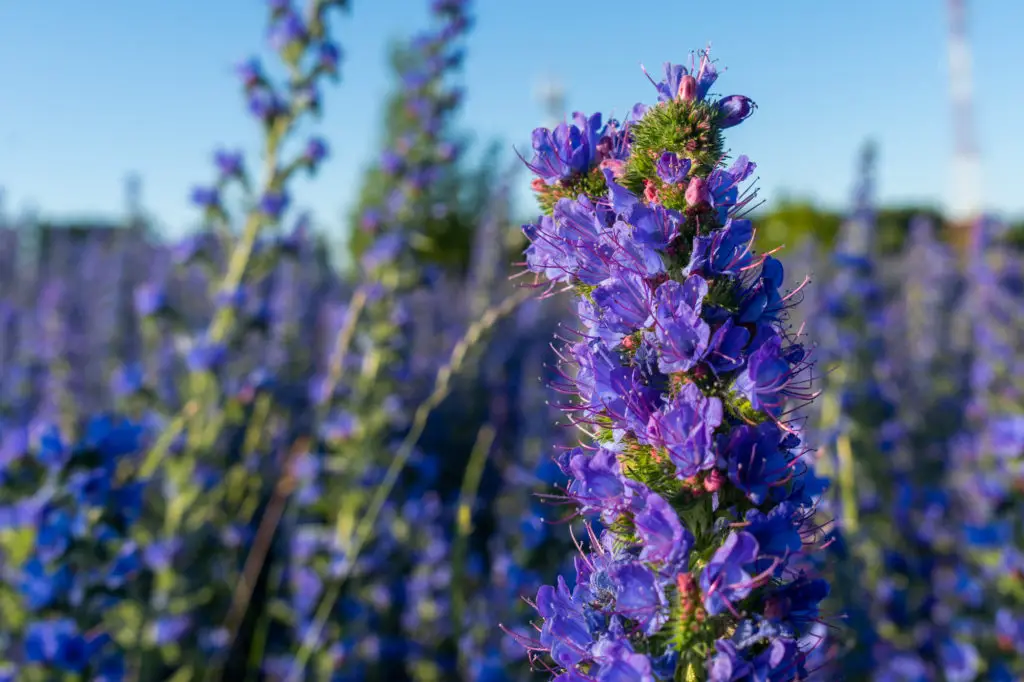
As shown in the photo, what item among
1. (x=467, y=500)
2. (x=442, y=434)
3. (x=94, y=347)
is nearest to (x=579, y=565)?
(x=467, y=500)

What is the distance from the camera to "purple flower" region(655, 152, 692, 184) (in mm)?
1178

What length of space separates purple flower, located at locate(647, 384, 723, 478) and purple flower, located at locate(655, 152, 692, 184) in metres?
0.28

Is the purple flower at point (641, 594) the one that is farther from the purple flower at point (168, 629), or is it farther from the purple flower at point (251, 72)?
the purple flower at point (251, 72)

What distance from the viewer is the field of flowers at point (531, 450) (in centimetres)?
116

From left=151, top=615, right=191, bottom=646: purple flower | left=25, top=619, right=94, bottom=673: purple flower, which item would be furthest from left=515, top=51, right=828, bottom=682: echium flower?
left=151, top=615, right=191, bottom=646: purple flower

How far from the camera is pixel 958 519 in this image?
5566mm

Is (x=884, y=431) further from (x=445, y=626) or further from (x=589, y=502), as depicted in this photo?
(x=589, y=502)

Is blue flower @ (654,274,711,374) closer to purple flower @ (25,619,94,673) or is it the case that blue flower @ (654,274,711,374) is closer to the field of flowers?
the field of flowers

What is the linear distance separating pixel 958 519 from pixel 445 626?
3.43m

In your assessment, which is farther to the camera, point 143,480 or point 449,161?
point 449,161

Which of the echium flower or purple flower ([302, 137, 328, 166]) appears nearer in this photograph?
the echium flower

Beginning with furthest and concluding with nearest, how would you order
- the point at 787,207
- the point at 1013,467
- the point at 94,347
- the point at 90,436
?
the point at 787,207, the point at 94,347, the point at 1013,467, the point at 90,436

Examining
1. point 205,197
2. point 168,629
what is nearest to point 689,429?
point 168,629

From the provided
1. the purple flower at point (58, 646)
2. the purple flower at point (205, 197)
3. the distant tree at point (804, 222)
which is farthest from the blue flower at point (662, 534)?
the distant tree at point (804, 222)
